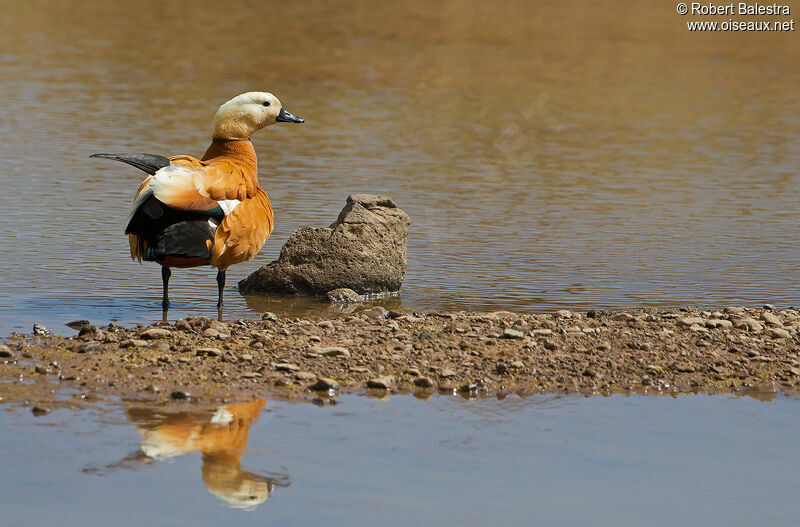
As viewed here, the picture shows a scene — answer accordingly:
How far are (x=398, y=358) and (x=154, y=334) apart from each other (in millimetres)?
1526

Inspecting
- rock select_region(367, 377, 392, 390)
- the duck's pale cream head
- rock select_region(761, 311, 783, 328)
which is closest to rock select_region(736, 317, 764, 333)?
rock select_region(761, 311, 783, 328)

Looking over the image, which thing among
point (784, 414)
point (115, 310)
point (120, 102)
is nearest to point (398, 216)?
point (115, 310)

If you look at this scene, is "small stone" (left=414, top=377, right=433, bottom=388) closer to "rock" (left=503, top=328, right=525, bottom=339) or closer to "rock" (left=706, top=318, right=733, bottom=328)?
"rock" (left=503, top=328, right=525, bottom=339)

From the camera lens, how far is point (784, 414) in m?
7.27

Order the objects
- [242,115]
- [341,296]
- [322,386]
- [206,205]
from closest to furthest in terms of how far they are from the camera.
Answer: [322,386] < [206,205] < [242,115] < [341,296]

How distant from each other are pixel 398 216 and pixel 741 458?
5344 mm

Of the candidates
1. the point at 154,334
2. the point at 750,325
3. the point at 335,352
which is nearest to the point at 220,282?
the point at 154,334

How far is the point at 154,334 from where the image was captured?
26.6 ft

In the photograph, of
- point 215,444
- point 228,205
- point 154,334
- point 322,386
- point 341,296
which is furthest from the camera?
point 341,296

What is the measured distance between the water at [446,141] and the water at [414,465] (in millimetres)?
3120

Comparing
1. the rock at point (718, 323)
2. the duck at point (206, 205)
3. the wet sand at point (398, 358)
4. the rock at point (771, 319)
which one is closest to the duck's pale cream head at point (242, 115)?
the duck at point (206, 205)

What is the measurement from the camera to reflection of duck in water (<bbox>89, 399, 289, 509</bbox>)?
5.71 m

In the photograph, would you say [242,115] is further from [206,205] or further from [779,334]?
[779,334]

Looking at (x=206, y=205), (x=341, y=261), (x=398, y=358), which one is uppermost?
(x=206, y=205)
